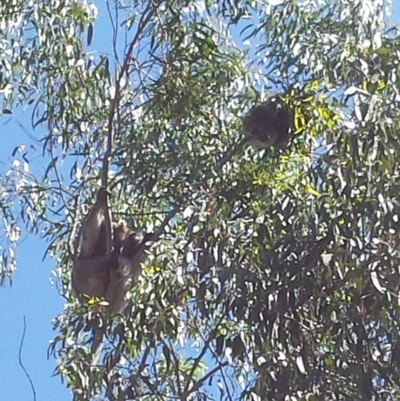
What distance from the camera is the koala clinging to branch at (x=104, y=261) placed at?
4.52 m

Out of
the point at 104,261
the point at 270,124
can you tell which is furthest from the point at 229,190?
the point at 104,261

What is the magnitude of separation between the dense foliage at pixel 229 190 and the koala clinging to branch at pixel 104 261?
11 centimetres

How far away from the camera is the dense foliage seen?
3314 millimetres

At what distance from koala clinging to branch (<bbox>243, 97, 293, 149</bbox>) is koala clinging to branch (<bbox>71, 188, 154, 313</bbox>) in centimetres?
72

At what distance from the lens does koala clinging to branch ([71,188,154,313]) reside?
14.8 feet

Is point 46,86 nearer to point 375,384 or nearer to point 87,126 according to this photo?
point 87,126

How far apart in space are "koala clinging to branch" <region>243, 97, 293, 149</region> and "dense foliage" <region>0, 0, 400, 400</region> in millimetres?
59

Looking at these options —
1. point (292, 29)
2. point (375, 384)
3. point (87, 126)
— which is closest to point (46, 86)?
point (87, 126)

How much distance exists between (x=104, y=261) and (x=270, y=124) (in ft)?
5.43

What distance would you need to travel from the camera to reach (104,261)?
5164 mm

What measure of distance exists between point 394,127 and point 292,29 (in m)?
1.25

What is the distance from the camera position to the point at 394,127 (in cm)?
335

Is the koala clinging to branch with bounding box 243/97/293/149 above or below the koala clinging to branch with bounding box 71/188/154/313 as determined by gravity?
below

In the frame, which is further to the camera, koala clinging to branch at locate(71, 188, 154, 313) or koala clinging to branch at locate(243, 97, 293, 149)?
koala clinging to branch at locate(71, 188, 154, 313)
